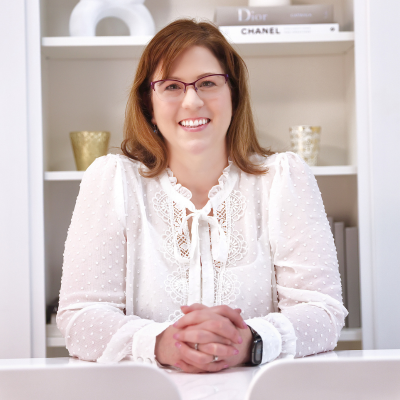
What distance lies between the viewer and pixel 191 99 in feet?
4.31

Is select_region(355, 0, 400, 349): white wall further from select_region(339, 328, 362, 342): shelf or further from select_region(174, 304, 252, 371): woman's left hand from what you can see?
select_region(174, 304, 252, 371): woman's left hand

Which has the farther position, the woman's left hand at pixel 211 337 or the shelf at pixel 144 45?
the shelf at pixel 144 45

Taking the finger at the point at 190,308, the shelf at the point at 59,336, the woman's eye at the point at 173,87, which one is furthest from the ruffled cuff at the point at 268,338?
the shelf at the point at 59,336

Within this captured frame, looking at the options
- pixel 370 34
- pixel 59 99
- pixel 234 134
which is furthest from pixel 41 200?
pixel 370 34

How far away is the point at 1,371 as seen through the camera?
1.56 feet

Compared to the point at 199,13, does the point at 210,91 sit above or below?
below

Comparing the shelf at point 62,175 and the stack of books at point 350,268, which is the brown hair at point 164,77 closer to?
the shelf at point 62,175

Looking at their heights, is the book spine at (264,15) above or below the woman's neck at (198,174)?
above

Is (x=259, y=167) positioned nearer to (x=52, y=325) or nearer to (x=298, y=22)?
(x=298, y=22)

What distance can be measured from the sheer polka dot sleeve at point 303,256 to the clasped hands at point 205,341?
175 mm

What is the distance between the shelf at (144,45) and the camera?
1.70 meters

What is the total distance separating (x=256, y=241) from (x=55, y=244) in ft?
3.20

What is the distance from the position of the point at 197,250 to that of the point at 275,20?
2.95ft

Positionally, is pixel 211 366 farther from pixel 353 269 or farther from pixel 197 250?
pixel 353 269
